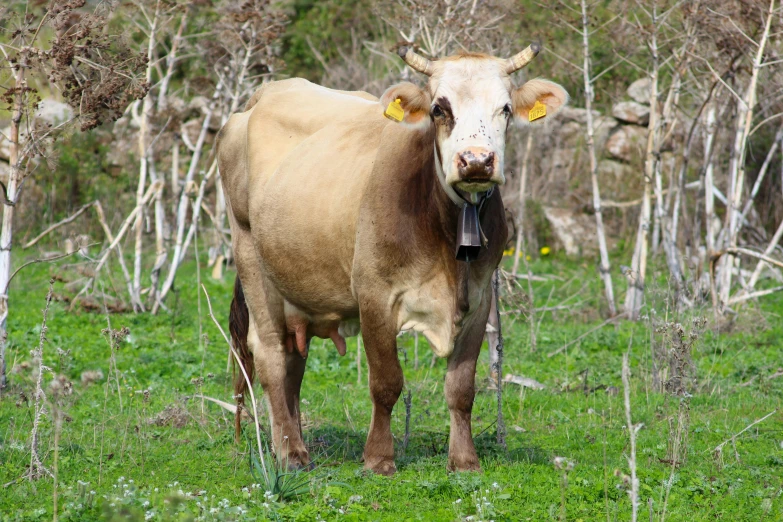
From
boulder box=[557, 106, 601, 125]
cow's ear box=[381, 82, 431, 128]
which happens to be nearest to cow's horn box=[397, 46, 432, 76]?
cow's ear box=[381, 82, 431, 128]

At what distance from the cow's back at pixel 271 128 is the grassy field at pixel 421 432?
4.98ft

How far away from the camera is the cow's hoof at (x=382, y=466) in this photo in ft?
19.8

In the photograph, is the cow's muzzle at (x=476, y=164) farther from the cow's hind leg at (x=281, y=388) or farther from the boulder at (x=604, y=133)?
the boulder at (x=604, y=133)

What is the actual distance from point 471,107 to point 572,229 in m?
12.5

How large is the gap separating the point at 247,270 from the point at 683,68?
608cm

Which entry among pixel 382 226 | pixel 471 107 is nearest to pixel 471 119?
pixel 471 107

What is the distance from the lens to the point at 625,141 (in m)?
17.9

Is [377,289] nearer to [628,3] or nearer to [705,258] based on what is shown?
[628,3]

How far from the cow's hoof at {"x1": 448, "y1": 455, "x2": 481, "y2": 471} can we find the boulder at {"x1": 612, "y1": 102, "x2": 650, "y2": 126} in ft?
42.2

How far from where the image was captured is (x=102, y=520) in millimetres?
4824

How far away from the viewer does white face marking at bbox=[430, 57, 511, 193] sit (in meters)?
5.18

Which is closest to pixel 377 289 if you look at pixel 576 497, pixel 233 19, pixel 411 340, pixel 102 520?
pixel 576 497

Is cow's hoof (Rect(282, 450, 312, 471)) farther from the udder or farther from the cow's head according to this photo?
the cow's head

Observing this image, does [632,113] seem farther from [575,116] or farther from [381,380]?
[381,380]
